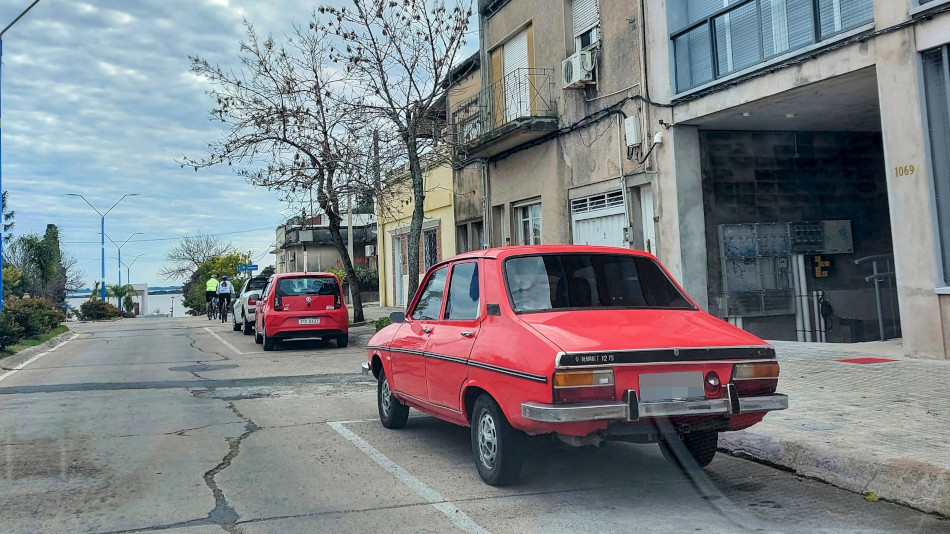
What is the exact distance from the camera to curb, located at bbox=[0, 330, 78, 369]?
561 inches

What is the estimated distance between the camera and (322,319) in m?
16.4

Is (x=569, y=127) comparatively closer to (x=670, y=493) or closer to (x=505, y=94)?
A: (x=505, y=94)

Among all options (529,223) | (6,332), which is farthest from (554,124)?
(6,332)

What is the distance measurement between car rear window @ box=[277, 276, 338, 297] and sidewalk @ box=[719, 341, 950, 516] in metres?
9.87

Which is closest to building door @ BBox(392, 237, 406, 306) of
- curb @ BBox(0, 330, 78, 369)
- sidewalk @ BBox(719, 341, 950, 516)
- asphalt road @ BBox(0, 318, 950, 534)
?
curb @ BBox(0, 330, 78, 369)

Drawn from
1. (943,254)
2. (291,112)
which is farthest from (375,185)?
(943,254)

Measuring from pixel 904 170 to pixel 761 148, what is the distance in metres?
4.48

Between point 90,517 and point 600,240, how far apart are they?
1227 cm

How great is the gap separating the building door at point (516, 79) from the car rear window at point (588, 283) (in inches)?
462

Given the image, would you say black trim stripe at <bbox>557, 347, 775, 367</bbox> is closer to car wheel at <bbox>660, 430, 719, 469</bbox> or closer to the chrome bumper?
the chrome bumper

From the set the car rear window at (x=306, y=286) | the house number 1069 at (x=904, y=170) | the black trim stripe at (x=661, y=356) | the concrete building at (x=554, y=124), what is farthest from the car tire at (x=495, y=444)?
the car rear window at (x=306, y=286)

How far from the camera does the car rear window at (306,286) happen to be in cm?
1630

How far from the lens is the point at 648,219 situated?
1448 centimetres

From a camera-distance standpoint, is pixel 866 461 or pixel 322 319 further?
pixel 322 319
